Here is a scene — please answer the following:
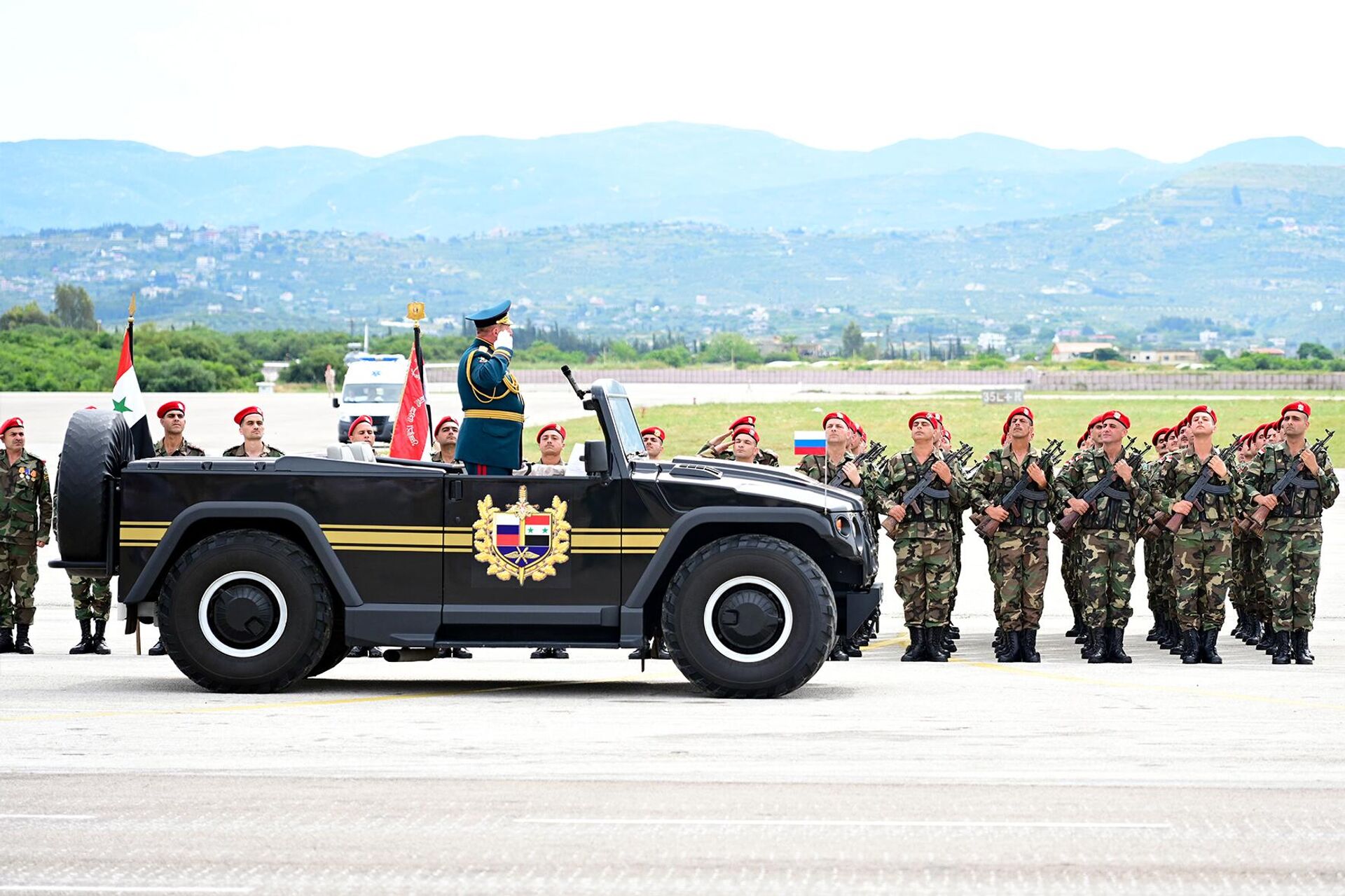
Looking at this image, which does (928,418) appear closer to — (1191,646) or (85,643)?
(1191,646)

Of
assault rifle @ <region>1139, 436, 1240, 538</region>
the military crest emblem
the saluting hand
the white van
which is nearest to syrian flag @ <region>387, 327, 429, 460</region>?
the military crest emblem

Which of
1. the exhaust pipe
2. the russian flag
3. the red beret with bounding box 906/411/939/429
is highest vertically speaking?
the red beret with bounding box 906/411/939/429

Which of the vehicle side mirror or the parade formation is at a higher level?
the vehicle side mirror

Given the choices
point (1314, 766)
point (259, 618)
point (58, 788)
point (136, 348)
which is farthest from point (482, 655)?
point (136, 348)

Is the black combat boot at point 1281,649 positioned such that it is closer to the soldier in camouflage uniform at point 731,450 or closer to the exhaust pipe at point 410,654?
the soldier in camouflage uniform at point 731,450

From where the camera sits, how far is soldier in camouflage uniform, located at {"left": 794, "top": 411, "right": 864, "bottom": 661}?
14.0 m

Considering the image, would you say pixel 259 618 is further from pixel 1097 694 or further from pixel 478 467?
pixel 1097 694

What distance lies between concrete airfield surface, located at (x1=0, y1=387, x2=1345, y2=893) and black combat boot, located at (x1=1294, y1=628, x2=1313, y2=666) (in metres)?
0.64

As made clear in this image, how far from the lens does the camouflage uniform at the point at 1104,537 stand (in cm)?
1362

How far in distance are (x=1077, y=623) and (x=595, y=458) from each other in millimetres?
6095

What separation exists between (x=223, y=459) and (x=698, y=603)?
3.11 meters

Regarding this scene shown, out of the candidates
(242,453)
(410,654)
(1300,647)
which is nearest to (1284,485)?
(1300,647)

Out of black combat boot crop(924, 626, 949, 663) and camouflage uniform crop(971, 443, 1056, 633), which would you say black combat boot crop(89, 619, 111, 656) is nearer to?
black combat boot crop(924, 626, 949, 663)

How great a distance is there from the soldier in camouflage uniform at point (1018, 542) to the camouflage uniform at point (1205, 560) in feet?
3.30
